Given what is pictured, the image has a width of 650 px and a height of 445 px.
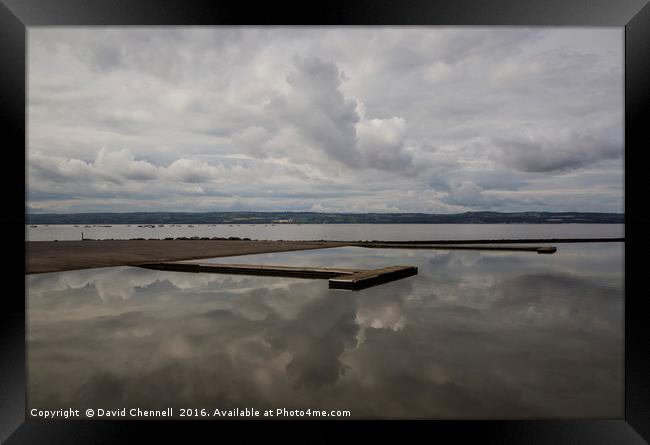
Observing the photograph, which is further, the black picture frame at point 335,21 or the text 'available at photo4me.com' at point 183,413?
the text 'available at photo4me.com' at point 183,413

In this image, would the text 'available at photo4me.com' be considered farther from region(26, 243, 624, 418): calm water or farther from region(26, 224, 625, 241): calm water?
region(26, 224, 625, 241): calm water

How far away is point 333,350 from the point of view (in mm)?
5613

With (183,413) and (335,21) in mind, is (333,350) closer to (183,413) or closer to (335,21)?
(183,413)

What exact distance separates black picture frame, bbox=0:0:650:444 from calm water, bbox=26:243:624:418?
9.0 inches

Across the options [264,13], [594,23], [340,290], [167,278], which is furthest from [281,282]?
[594,23]

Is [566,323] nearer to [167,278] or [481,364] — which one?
[481,364]

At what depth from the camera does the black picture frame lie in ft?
12.7

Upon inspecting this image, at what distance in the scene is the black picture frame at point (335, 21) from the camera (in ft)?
12.7

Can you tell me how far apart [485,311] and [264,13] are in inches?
274

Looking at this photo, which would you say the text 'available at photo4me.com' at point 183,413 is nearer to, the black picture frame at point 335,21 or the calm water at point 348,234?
the black picture frame at point 335,21

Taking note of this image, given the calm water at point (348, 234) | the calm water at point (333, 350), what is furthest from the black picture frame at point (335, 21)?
the calm water at point (348, 234)

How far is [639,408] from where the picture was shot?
396 cm

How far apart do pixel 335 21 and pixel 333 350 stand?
4.26 metres

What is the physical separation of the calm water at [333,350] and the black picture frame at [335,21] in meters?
0.23
